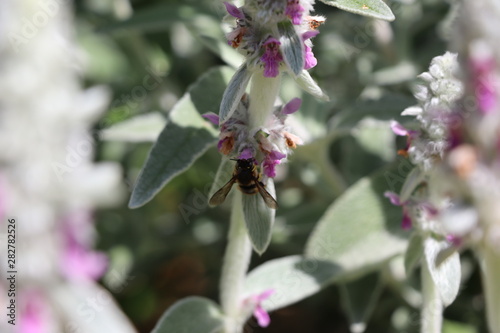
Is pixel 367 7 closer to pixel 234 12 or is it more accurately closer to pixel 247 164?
pixel 234 12

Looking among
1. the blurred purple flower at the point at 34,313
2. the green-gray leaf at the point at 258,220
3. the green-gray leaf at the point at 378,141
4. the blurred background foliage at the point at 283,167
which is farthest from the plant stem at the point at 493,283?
the green-gray leaf at the point at 378,141

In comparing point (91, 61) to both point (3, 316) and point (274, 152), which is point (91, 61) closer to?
point (274, 152)

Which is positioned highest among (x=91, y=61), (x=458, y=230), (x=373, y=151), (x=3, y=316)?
(x=458, y=230)

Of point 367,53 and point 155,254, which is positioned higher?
point 367,53

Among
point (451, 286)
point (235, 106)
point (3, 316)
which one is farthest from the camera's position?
point (451, 286)

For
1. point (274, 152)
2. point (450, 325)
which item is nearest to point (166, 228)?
point (450, 325)

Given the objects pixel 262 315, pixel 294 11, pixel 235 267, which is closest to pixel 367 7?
pixel 294 11
